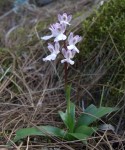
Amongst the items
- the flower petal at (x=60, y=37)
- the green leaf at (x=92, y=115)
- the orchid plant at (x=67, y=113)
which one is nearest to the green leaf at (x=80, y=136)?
the orchid plant at (x=67, y=113)

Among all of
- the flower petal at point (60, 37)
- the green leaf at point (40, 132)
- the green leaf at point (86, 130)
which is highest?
the flower petal at point (60, 37)

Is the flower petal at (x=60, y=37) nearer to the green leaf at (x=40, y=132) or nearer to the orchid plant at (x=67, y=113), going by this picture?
the orchid plant at (x=67, y=113)

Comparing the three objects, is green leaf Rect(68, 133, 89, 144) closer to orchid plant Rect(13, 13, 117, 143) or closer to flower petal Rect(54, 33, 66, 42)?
orchid plant Rect(13, 13, 117, 143)

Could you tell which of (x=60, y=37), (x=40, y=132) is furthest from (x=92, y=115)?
(x=60, y=37)

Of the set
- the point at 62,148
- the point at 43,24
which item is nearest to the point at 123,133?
the point at 62,148

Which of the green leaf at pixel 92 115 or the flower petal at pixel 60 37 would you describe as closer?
the flower petal at pixel 60 37

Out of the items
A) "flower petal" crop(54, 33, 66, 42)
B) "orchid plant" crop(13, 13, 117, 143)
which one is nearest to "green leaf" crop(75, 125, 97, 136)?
"orchid plant" crop(13, 13, 117, 143)

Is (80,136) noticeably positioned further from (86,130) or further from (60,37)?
(60,37)

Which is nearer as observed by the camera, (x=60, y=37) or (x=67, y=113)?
(x=60, y=37)
